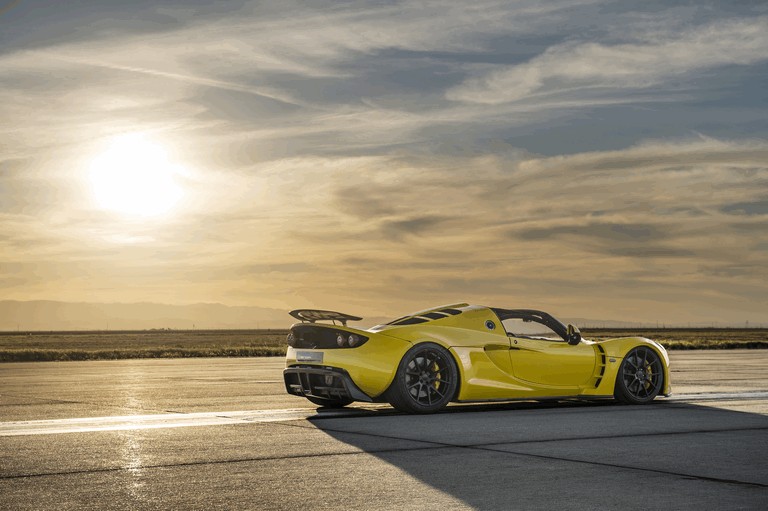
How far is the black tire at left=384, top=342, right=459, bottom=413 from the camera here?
12.0 meters

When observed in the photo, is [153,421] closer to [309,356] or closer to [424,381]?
[309,356]

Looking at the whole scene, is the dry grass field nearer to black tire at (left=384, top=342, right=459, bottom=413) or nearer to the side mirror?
the side mirror

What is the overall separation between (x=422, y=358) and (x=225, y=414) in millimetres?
2451

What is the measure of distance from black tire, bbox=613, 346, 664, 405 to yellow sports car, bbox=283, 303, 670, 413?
1 centimetres

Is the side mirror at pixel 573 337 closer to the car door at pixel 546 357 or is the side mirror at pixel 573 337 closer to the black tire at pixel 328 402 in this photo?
the car door at pixel 546 357

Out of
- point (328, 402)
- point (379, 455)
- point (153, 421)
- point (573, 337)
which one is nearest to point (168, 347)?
point (328, 402)

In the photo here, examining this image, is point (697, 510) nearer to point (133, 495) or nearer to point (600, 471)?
point (600, 471)

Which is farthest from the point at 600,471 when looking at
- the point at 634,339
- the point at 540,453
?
the point at 634,339

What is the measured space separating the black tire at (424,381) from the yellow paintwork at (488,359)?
8 cm

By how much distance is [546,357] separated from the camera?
509 inches

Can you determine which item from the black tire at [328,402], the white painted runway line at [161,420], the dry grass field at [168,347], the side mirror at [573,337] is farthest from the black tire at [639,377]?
the dry grass field at [168,347]

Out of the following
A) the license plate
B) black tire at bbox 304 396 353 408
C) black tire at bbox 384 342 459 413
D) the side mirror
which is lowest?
black tire at bbox 304 396 353 408

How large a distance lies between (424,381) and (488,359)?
906mm

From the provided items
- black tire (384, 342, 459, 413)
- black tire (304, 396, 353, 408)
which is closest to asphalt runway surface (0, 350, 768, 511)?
black tire (304, 396, 353, 408)
